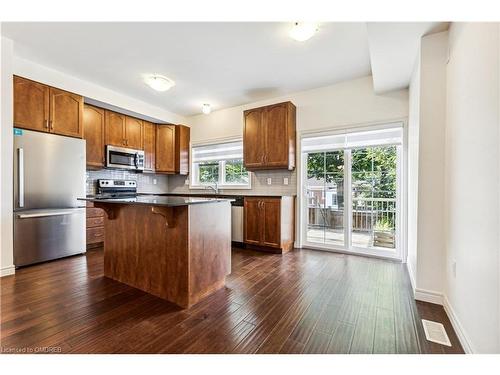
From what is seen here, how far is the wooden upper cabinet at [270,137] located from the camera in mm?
3811

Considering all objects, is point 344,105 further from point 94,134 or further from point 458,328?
point 94,134

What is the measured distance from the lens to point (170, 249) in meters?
2.04

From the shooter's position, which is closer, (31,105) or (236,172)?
(31,105)

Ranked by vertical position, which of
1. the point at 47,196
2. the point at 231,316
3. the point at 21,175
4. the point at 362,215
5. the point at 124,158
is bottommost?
the point at 231,316

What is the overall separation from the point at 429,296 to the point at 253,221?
240cm

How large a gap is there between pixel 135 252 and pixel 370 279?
2533 mm

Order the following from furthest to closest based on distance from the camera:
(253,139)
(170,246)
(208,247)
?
1. (253,139)
2. (208,247)
3. (170,246)

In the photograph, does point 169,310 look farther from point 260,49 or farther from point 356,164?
point 356,164

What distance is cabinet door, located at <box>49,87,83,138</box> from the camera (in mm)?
3188

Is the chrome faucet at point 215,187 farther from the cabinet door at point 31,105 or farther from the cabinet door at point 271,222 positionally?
the cabinet door at point 31,105

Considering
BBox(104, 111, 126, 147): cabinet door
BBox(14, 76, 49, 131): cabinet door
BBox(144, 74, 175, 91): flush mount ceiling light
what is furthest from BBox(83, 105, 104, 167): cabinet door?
BBox(144, 74, 175, 91): flush mount ceiling light

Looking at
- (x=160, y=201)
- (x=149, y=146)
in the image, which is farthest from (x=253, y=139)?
(x=160, y=201)

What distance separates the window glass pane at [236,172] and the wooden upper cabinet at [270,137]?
1.68 feet

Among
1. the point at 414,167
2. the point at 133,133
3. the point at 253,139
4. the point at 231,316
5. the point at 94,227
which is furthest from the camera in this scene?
the point at 133,133
